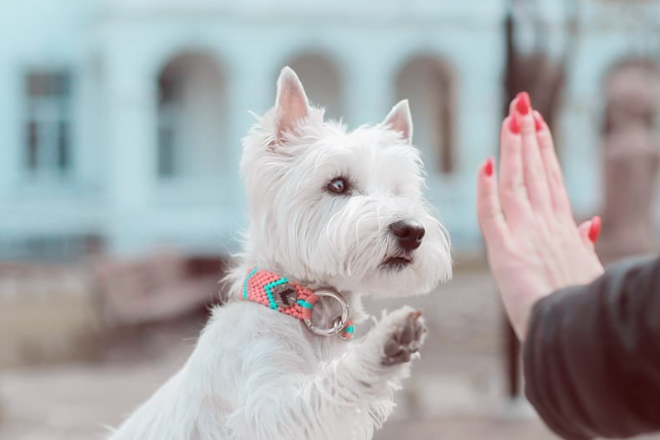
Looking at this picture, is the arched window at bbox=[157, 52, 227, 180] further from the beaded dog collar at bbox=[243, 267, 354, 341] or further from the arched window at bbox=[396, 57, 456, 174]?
the beaded dog collar at bbox=[243, 267, 354, 341]

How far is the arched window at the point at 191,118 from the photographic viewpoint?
22.1 m

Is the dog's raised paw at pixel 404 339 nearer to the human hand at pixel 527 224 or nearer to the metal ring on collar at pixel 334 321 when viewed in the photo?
the human hand at pixel 527 224

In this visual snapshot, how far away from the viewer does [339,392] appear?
1666 millimetres

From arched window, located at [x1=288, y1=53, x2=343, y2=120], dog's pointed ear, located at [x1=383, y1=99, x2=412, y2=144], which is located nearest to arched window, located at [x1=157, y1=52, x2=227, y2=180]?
arched window, located at [x1=288, y1=53, x2=343, y2=120]

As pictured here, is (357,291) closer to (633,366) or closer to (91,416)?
(633,366)

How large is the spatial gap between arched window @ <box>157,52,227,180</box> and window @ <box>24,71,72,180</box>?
7.78 feet

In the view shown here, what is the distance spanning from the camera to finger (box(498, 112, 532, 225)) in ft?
5.11

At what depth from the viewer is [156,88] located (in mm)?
22078

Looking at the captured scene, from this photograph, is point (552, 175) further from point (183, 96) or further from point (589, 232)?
point (183, 96)

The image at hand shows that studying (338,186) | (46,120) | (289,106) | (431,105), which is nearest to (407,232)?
(338,186)

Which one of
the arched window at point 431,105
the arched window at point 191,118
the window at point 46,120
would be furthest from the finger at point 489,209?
the window at point 46,120

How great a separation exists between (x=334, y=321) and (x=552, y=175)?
0.61 metres

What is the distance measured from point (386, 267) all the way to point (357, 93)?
1946 cm

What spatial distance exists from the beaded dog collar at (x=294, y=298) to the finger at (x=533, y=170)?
0.54m
